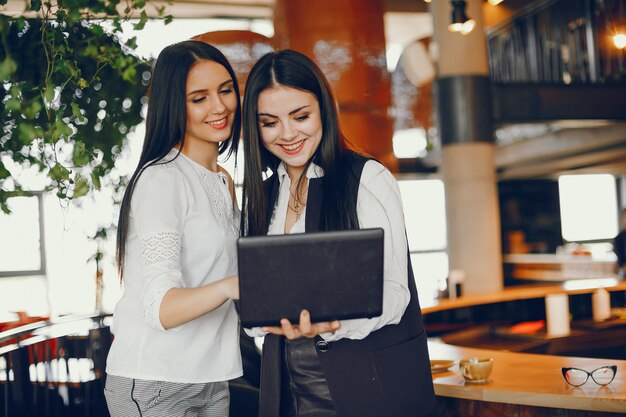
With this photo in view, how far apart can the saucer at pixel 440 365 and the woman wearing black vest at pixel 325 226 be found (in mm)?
982

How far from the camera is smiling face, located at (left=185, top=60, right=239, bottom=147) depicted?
1.58m

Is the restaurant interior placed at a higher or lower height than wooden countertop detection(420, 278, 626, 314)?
higher

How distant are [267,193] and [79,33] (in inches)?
26.4

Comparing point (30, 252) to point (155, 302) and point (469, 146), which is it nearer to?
point (469, 146)

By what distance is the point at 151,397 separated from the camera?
1.46 meters

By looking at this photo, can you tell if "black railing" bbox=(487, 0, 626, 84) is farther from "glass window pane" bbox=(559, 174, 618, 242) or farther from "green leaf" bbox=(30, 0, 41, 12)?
"green leaf" bbox=(30, 0, 41, 12)

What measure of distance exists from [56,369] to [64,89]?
1221mm

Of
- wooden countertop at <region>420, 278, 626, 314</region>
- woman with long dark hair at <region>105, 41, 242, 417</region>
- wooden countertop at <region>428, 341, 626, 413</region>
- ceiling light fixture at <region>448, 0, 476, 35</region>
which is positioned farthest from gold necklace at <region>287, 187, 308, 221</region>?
ceiling light fixture at <region>448, 0, 476, 35</region>

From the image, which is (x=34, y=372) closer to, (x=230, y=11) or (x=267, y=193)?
(x=267, y=193)

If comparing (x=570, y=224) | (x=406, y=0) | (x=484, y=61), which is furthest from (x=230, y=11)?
(x=570, y=224)

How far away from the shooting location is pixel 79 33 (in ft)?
5.88

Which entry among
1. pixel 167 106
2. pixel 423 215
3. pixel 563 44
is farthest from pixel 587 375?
pixel 423 215

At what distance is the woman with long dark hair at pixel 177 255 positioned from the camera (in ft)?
4.56

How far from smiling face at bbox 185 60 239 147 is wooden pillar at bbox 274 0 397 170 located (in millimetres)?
2194
